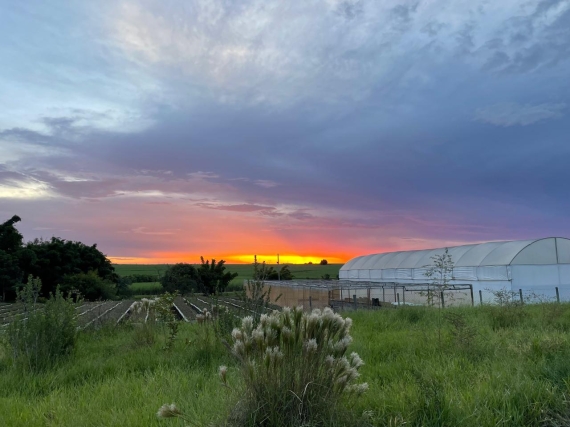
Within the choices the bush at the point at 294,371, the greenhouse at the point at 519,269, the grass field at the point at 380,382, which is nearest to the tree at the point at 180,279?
the greenhouse at the point at 519,269

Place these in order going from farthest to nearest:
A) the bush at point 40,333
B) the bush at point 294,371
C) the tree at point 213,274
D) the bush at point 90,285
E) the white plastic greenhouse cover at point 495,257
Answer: the tree at point 213,274, the bush at point 90,285, the white plastic greenhouse cover at point 495,257, the bush at point 40,333, the bush at point 294,371

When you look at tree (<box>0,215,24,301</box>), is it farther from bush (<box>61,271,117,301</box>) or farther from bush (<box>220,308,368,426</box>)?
bush (<box>220,308,368,426</box>)

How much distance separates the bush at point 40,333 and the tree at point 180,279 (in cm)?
3648

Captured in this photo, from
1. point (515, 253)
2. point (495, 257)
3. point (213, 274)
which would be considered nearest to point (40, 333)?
point (515, 253)

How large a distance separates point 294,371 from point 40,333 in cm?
490

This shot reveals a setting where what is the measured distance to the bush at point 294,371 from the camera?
306cm

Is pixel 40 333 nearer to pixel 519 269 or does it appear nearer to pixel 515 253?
pixel 519 269

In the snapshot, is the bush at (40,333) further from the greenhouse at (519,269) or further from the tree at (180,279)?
the tree at (180,279)

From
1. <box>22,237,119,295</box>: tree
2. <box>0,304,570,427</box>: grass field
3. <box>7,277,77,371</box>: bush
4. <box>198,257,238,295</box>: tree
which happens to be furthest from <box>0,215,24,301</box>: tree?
<box>0,304,570,427</box>: grass field

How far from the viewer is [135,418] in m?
3.67

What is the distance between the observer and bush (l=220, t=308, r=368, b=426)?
10.0 ft

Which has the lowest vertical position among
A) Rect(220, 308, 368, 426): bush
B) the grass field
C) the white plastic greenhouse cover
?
the grass field

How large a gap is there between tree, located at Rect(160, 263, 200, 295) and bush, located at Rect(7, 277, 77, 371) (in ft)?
120

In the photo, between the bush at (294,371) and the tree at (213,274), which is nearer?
the bush at (294,371)
